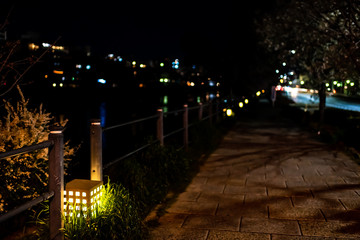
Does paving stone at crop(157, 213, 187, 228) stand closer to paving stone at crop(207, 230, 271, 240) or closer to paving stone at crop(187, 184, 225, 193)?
paving stone at crop(207, 230, 271, 240)

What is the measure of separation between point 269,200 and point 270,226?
108 centimetres

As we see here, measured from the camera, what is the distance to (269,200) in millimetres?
5383

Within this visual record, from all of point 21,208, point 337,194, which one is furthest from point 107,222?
point 337,194

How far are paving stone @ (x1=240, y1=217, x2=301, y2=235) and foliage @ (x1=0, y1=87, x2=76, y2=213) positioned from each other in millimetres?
2410

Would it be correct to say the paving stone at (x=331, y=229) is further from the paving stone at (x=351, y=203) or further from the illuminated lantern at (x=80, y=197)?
the illuminated lantern at (x=80, y=197)

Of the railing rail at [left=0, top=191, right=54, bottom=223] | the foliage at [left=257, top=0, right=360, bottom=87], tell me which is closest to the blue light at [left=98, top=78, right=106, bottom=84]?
the foliage at [left=257, top=0, right=360, bottom=87]

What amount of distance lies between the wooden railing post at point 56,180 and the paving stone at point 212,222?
162cm

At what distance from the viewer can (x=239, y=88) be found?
79.2ft

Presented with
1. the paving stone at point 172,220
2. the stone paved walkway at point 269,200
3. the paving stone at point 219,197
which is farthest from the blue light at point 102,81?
the paving stone at point 172,220

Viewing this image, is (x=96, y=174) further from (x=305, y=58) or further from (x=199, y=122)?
(x=305, y=58)

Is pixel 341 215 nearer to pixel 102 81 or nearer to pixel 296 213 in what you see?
pixel 296 213

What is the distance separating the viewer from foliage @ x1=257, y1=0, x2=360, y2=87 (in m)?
9.37

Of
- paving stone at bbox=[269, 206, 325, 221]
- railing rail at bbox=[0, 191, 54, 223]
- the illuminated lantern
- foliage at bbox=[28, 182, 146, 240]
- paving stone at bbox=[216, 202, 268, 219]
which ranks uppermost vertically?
railing rail at bbox=[0, 191, 54, 223]

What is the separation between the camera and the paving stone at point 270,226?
4.18m
